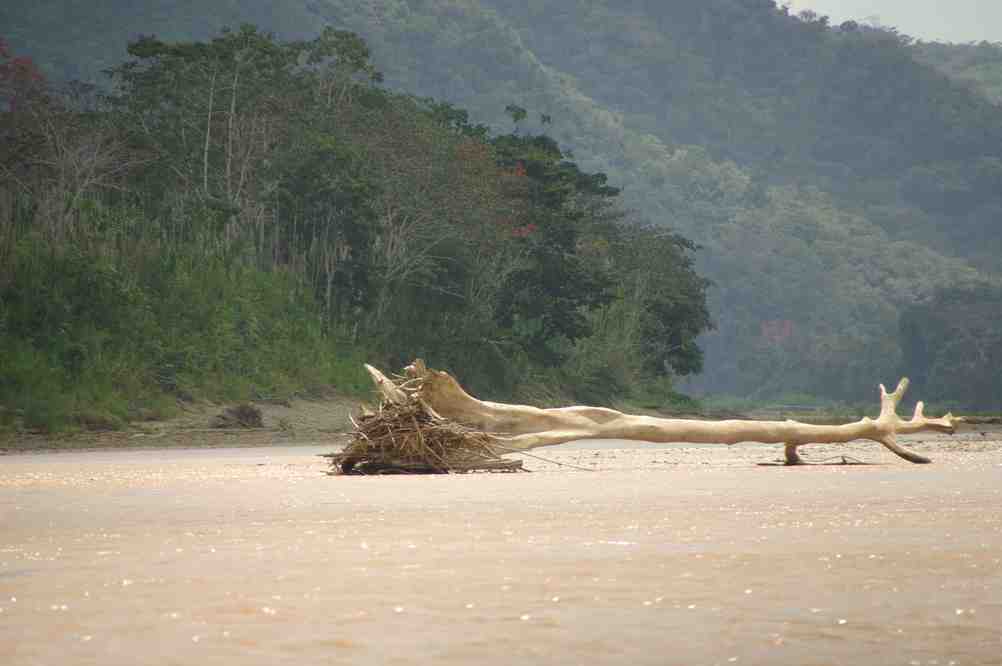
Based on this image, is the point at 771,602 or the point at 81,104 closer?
the point at 771,602

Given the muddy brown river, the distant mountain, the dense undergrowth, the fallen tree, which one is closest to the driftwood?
the fallen tree

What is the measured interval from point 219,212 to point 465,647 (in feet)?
94.0

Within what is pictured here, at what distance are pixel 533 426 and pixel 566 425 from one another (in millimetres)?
271

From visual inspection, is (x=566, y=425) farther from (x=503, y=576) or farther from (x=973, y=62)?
(x=973, y=62)

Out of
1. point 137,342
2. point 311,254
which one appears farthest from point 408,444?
point 311,254

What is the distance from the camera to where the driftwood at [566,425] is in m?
12.6

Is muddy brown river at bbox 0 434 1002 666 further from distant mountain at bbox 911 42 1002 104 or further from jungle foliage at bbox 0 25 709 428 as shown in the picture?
distant mountain at bbox 911 42 1002 104

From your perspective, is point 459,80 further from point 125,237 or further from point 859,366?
point 125,237

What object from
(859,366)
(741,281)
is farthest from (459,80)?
(859,366)

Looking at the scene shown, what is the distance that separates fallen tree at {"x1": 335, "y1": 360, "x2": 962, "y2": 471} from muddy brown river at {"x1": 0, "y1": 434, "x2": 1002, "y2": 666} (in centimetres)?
230

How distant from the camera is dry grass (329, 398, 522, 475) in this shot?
12383 millimetres

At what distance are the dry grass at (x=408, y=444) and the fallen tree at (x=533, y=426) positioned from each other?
0.04 feet

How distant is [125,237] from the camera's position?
27.3 metres

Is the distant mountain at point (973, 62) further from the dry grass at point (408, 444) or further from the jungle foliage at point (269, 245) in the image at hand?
the dry grass at point (408, 444)
